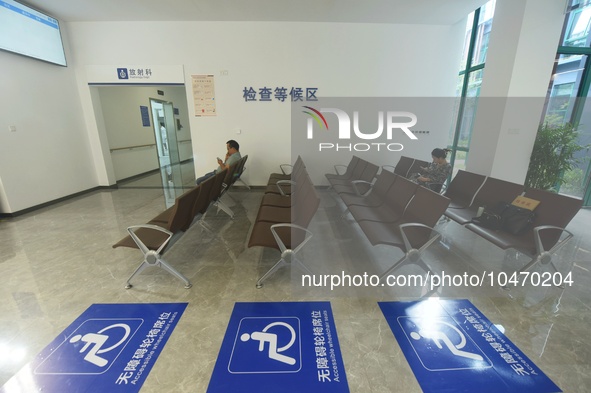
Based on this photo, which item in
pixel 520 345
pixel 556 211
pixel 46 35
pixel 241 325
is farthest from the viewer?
pixel 46 35

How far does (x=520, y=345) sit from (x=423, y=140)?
4361 millimetres

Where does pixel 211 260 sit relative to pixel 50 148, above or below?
below

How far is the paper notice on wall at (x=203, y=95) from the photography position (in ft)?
16.0

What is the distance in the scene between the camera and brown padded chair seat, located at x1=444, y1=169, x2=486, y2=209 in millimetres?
3209

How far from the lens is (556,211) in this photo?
2.23 m

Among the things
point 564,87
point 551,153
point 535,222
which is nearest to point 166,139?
point 535,222

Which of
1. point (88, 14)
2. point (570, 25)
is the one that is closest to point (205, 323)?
point (88, 14)

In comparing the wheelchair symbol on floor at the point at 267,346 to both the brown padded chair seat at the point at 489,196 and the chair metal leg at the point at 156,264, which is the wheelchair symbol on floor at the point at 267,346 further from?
the brown padded chair seat at the point at 489,196

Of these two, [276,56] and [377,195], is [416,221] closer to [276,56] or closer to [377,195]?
[377,195]

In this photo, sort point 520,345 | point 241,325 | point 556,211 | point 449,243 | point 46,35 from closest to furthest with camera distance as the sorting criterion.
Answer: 1. point 520,345
2. point 241,325
3. point 556,211
4. point 449,243
5. point 46,35

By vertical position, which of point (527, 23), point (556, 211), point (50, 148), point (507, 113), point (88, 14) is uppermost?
point (88, 14)

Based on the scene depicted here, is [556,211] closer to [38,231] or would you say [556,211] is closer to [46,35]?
[38,231]

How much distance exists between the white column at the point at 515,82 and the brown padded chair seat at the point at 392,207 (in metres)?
1.92

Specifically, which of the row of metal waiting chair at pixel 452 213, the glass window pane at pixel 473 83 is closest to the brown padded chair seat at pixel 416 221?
the row of metal waiting chair at pixel 452 213
